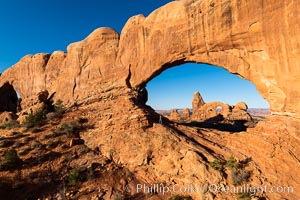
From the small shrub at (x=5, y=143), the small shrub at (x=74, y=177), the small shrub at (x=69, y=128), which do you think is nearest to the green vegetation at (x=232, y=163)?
the small shrub at (x=74, y=177)

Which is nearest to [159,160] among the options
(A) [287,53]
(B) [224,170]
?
(B) [224,170]

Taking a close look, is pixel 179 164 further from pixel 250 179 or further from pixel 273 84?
pixel 273 84

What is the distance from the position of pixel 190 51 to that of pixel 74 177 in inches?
544

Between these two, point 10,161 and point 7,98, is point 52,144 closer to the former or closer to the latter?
point 10,161

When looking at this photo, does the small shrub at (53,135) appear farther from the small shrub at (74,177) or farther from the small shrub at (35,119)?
the small shrub at (74,177)

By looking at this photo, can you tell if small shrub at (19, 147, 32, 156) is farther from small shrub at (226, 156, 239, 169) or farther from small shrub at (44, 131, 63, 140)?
small shrub at (226, 156, 239, 169)

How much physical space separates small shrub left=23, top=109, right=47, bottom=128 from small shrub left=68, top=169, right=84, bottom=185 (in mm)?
8771

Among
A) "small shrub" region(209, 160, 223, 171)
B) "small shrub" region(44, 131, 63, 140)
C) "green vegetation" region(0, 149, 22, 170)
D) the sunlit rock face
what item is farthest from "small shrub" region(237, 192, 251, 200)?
"small shrub" region(44, 131, 63, 140)

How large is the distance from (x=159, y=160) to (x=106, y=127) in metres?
5.71

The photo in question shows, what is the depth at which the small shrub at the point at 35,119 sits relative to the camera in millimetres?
19984

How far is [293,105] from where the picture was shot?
14.8 meters

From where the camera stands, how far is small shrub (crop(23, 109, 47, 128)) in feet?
65.6

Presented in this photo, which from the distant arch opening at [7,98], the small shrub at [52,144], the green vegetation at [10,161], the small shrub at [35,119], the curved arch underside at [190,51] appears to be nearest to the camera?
the green vegetation at [10,161]

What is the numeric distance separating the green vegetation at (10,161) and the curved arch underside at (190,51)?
30.3 ft
